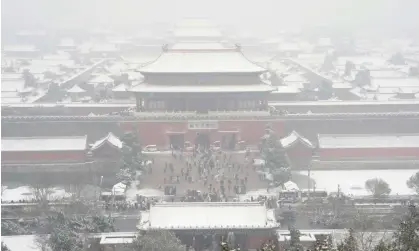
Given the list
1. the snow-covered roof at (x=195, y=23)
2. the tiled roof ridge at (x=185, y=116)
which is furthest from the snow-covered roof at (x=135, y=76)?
the snow-covered roof at (x=195, y=23)

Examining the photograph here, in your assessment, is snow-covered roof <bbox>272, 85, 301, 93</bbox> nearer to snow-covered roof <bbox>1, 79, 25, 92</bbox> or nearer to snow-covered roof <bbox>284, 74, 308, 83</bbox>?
snow-covered roof <bbox>284, 74, 308, 83</bbox>

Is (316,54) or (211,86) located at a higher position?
(316,54)

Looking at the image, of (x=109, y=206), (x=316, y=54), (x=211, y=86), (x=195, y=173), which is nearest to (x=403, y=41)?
(x=316, y=54)

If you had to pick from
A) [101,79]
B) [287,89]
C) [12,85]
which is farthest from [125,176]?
[12,85]

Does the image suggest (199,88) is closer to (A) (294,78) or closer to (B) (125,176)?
→ (B) (125,176)

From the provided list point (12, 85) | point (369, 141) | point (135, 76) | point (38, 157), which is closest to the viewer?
point (38, 157)

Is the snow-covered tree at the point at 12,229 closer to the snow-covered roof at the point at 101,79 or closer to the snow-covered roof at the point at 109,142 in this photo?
the snow-covered roof at the point at 109,142

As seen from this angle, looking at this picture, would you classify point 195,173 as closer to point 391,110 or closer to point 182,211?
point 182,211
